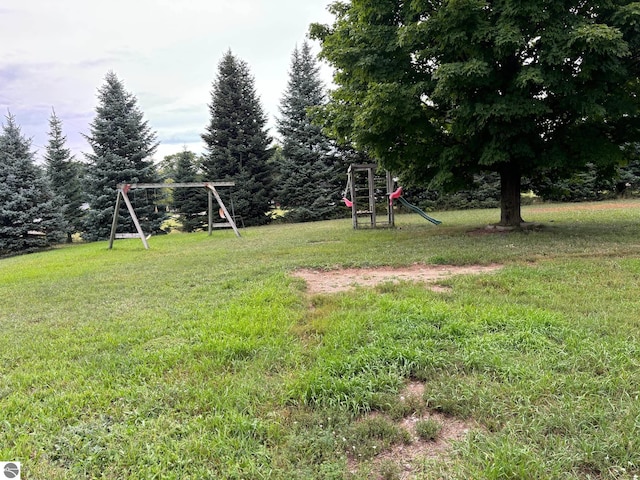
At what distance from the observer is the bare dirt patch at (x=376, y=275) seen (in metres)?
4.41

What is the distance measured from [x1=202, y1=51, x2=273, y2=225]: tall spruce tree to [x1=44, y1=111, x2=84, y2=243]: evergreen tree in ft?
19.4

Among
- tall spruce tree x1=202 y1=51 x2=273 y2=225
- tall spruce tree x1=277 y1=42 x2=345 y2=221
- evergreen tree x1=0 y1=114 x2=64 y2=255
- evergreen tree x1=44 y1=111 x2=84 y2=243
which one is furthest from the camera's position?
tall spruce tree x1=277 y1=42 x2=345 y2=221

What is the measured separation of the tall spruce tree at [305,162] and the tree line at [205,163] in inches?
2.0

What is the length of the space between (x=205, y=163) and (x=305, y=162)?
4980 mm

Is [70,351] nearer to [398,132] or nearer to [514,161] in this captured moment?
[398,132]

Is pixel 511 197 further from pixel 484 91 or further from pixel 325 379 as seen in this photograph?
pixel 325 379

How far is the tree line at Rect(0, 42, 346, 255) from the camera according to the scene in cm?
1661

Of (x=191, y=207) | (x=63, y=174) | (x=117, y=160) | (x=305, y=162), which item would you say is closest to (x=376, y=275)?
(x=117, y=160)

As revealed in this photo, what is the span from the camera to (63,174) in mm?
18250

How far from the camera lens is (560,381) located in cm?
200

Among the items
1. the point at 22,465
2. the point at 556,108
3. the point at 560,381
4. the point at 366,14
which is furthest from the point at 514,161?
the point at 22,465

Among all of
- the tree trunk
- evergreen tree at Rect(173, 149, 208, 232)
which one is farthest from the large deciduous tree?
evergreen tree at Rect(173, 149, 208, 232)

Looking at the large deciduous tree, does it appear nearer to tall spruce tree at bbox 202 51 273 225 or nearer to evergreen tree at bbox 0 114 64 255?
tall spruce tree at bbox 202 51 273 225

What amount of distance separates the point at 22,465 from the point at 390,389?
1.65 m
